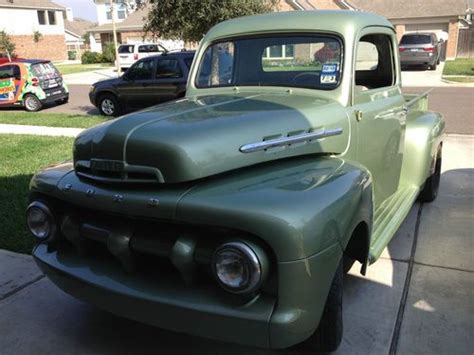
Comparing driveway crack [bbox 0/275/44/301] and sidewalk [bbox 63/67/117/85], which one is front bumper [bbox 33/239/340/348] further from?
sidewalk [bbox 63/67/117/85]

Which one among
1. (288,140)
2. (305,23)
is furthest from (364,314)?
(305,23)

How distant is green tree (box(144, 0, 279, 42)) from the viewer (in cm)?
926

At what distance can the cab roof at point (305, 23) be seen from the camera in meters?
3.45

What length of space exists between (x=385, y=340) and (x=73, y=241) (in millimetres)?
1895

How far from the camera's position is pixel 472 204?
17.5 feet

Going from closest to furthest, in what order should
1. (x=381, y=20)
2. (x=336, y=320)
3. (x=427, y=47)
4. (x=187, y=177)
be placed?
(x=187, y=177), (x=336, y=320), (x=381, y=20), (x=427, y=47)

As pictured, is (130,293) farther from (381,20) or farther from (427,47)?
(427,47)

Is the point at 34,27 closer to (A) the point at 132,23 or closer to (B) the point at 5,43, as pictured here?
(B) the point at 5,43

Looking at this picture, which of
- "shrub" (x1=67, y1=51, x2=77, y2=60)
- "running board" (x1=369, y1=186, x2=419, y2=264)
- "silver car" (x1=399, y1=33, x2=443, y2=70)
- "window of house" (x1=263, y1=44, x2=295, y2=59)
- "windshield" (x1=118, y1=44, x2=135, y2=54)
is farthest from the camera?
"shrub" (x1=67, y1=51, x2=77, y2=60)

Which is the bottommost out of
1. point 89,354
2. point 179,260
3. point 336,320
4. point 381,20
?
point 89,354

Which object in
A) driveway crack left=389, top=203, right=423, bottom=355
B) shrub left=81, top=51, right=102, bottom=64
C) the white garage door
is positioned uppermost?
the white garage door

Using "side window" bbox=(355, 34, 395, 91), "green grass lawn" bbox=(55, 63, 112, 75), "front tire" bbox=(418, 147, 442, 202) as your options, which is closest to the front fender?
"side window" bbox=(355, 34, 395, 91)

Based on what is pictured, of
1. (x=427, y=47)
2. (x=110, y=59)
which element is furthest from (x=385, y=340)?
(x=110, y=59)

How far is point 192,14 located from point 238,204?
26.2ft
